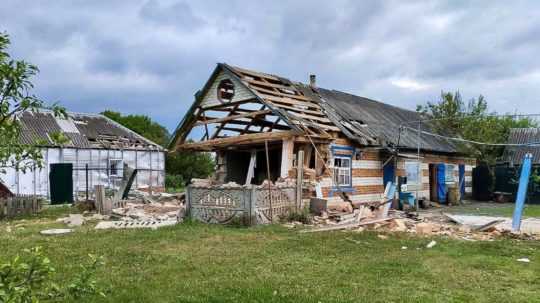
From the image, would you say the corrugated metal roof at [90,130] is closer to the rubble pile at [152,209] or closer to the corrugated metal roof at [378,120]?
the rubble pile at [152,209]

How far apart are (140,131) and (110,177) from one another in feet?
62.5

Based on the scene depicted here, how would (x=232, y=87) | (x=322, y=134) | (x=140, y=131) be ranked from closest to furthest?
(x=322, y=134) < (x=232, y=87) < (x=140, y=131)

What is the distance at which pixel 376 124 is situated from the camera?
21047mm

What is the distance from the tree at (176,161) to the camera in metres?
39.1

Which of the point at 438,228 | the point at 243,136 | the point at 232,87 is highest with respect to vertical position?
the point at 232,87

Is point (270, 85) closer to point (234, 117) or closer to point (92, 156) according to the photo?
point (234, 117)

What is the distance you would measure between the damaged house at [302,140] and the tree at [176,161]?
52.4 feet

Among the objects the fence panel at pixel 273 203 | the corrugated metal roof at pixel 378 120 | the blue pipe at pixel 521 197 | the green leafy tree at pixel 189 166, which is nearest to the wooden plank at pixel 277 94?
the corrugated metal roof at pixel 378 120

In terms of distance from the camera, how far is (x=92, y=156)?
29.7 meters

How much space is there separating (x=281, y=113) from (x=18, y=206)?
9.38m

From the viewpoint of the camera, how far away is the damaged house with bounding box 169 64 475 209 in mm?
15695

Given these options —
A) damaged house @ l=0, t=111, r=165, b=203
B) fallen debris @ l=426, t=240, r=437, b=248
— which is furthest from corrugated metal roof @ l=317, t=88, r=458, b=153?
damaged house @ l=0, t=111, r=165, b=203

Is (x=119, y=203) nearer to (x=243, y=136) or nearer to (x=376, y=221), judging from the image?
(x=243, y=136)

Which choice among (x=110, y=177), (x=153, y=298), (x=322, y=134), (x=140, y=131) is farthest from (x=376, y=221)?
(x=140, y=131)
